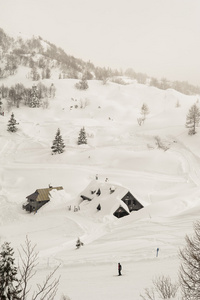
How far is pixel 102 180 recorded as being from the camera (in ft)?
184

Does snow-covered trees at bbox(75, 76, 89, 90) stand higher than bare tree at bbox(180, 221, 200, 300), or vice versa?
snow-covered trees at bbox(75, 76, 89, 90)

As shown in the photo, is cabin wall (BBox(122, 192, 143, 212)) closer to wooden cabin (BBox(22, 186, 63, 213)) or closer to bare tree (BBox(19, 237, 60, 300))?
wooden cabin (BBox(22, 186, 63, 213))

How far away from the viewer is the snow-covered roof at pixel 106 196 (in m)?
40.3

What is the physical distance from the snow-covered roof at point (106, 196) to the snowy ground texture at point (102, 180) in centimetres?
175

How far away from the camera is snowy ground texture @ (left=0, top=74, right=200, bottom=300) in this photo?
2108 centimetres

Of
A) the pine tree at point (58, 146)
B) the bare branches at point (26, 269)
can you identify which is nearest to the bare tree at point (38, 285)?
the bare branches at point (26, 269)

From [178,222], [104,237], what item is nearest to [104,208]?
[104,237]

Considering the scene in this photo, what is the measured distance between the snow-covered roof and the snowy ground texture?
68.8 inches

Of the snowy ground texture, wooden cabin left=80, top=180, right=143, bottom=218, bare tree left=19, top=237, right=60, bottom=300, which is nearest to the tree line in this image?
the snowy ground texture

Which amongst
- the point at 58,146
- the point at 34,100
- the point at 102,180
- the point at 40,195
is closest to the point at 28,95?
the point at 34,100

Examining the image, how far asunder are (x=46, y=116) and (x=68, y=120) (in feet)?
43.1

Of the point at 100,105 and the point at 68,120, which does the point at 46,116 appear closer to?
the point at 68,120

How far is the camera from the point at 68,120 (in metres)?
106

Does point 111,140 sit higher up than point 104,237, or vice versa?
point 111,140
